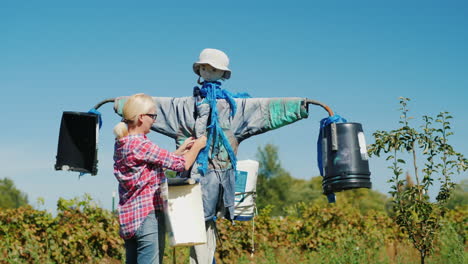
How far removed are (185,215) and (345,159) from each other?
1278 mm

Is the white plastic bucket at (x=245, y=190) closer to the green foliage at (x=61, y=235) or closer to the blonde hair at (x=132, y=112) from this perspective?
the blonde hair at (x=132, y=112)

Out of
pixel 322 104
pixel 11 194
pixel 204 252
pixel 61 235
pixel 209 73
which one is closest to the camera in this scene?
pixel 204 252

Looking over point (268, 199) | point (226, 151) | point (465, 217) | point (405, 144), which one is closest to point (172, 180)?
point (226, 151)

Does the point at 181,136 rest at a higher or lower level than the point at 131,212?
higher

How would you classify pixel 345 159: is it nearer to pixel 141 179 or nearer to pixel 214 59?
pixel 214 59

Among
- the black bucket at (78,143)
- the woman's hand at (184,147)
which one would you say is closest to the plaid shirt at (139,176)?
the woman's hand at (184,147)

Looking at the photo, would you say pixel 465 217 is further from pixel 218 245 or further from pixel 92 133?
pixel 92 133

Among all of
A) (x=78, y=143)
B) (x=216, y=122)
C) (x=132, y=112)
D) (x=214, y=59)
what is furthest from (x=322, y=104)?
(x=78, y=143)

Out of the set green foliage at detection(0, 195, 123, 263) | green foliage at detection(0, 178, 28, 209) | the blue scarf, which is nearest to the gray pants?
the blue scarf

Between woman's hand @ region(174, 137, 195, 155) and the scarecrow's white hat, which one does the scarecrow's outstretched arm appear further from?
woman's hand @ region(174, 137, 195, 155)

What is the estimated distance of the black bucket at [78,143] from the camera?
4227 millimetres

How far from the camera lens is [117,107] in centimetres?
447

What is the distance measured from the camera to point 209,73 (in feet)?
14.4

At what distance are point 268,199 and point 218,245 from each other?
60.7 feet
